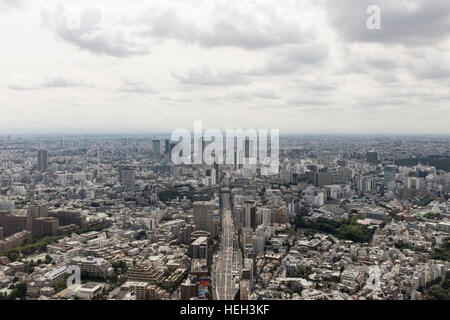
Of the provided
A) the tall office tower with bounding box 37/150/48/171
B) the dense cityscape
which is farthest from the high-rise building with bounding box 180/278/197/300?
the tall office tower with bounding box 37/150/48/171

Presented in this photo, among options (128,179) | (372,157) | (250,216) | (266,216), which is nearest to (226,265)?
(250,216)

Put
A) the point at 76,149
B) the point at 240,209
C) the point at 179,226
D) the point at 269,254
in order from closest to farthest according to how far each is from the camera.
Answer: the point at 269,254
the point at 179,226
the point at 240,209
the point at 76,149

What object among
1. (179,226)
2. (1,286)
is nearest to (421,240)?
(179,226)

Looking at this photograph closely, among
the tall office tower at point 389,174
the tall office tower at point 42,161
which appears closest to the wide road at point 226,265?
the tall office tower at point 389,174

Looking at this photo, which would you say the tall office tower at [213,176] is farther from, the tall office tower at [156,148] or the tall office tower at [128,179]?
the tall office tower at [156,148]

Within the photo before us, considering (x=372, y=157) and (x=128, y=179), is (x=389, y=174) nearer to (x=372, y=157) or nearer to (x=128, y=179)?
(x=372, y=157)

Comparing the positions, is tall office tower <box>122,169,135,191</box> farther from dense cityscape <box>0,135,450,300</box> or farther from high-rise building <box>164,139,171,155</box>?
high-rise building <box>164,139,171,155</box>
